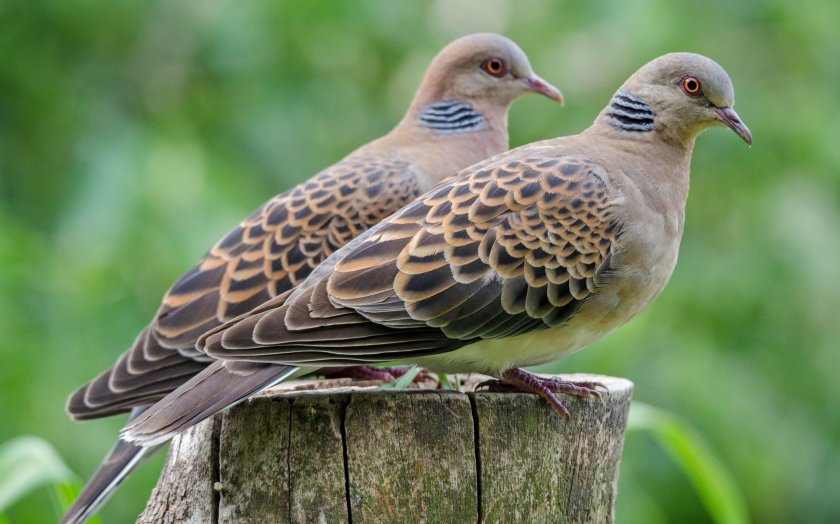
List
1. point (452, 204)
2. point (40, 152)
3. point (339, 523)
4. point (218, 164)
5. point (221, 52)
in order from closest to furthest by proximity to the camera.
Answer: point (339, 523), point (452, 204), point (218, 164), point (221, 52), point (40, 152)

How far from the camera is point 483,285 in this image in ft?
11.4

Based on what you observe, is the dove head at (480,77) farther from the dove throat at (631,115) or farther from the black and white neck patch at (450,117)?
the dove throat at (631,115)

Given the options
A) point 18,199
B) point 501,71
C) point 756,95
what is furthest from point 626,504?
point 18,199

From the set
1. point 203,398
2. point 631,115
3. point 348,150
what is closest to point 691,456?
point 631,115

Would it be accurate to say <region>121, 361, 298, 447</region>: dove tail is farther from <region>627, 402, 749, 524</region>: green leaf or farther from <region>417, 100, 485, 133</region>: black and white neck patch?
<region>417, 100, 485, 133</region>: black and white neck patch

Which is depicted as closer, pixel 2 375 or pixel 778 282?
pixel 2 375

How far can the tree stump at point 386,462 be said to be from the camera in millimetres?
3209

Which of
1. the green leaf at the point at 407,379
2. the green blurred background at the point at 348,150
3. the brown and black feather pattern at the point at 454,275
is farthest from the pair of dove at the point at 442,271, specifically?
the green blurred background at the point at 348,150

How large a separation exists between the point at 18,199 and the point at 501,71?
9.51ft

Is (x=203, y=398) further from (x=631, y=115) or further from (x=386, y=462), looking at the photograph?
(x=631, y=115)

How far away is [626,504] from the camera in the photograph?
5.01 meters

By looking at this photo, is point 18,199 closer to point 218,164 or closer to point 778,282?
point 218,164

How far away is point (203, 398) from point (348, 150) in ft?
12.4

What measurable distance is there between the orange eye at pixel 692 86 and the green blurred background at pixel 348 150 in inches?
55.9
